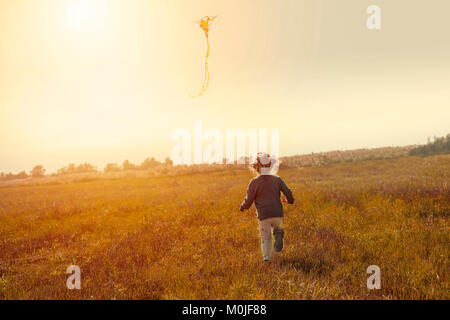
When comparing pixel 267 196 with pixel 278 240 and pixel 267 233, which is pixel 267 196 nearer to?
pixel 267 233

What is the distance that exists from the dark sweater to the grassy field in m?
1.02

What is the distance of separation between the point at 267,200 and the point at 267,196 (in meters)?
0.08

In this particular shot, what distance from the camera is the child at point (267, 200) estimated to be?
6066mm

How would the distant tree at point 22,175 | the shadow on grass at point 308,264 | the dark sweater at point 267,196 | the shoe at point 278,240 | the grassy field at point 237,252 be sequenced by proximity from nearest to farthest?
the grassy field at point 237,252 < the shadow on grass at point 308,264 < the dark sweater at point 267,196 < the shoe at point 278,240 < the distant tree at point 22,175

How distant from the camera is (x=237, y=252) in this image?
22.4 ft

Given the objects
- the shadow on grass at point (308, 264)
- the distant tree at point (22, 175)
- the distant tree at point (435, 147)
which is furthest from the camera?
the distant tree at point (22, 175)

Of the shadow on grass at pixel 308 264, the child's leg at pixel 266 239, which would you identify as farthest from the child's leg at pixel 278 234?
the shadow on grass at pixel 308 264

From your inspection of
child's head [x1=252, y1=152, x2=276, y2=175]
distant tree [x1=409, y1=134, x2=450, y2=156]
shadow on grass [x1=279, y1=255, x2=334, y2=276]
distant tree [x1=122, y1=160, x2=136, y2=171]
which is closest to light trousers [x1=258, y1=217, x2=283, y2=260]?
shadow on grass [x1=279, y1=255, x2=334, y2=276]

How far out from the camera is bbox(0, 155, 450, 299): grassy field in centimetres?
502

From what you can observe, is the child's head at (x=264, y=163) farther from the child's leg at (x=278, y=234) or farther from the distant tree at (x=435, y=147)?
the distant tree at (x=435, y=147)
